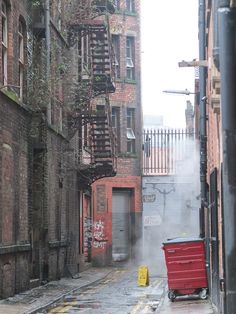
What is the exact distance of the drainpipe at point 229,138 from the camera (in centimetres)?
421

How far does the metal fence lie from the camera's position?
3666 centimetres

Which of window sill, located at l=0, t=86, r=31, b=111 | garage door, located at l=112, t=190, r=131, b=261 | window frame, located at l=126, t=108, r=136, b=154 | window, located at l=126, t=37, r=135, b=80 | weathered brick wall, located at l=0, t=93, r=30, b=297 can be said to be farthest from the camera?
window, located at l=126, t=37, r=135, b=80

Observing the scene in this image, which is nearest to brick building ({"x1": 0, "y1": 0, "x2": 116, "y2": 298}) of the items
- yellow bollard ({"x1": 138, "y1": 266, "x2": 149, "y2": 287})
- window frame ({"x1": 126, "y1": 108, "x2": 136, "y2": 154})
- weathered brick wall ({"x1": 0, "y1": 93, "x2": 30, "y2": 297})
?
weathered brick wall ({"x1": 0, "y1": 93, "x2": 30, "y2": 297})

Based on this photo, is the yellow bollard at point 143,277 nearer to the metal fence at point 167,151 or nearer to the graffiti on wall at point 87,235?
the graffiti on wall at point 87,235

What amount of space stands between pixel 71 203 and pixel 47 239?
5.67 meters

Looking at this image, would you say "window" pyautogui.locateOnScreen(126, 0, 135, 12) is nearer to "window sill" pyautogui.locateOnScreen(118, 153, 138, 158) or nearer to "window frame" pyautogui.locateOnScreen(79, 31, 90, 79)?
"window frame" pyautogui.locateOnScreen(79, 31, 90, 79)

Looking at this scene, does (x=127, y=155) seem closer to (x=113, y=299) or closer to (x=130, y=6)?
(x=130, y=6)

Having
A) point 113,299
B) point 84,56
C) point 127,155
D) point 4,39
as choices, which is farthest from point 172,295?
point 127,155

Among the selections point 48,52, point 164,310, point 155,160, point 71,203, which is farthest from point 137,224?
point 164,310

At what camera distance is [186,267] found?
630 inches

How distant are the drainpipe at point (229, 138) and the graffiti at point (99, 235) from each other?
3027 centimetres

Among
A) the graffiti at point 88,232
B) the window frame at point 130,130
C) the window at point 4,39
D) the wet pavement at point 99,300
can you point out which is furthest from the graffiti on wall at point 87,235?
the window at point 4,39

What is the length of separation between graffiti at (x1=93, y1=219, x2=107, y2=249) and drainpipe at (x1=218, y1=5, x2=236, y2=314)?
1192 inches

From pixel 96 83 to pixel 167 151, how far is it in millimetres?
11413
